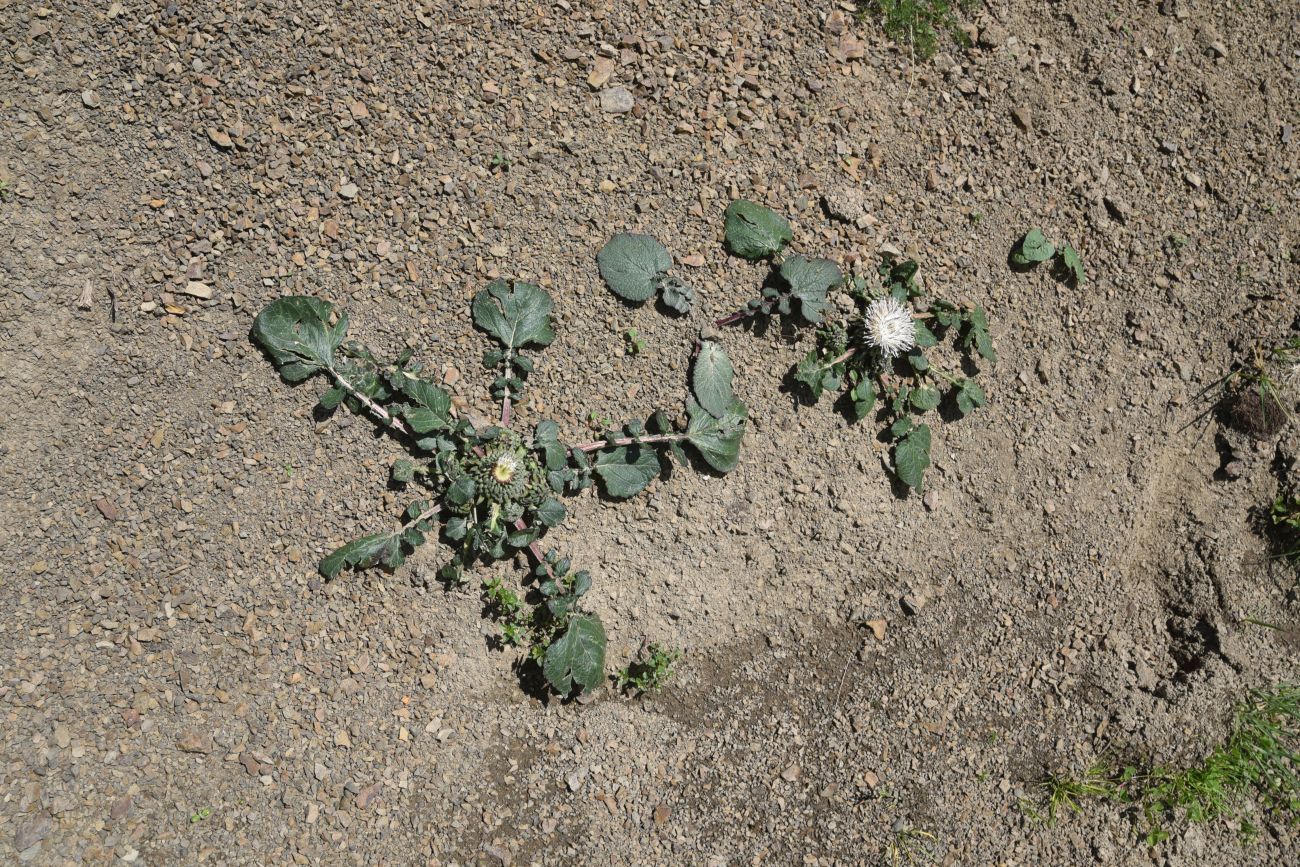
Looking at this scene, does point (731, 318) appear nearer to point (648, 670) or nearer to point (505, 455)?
point (505, 455)

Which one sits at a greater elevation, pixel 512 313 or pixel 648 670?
pixel 512 313

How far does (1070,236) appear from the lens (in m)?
3.07

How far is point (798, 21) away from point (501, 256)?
1.30 meters

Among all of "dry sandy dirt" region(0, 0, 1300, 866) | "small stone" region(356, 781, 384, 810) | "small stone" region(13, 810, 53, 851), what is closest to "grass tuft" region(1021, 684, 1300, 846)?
"dry sandy dirt" region(0, 0, 1300, 866)

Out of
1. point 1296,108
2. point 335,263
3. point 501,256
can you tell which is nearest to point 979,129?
point 1296,108

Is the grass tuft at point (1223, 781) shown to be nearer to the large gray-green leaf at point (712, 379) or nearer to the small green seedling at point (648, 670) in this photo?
the small green seedling at point (648, 670)

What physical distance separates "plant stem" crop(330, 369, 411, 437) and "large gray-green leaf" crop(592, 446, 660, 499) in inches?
24.3

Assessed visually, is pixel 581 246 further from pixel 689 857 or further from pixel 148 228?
pixel 689 857

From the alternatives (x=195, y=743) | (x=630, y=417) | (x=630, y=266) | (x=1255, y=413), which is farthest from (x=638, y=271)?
(x=1255, y=413)

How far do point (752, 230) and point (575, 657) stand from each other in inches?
58.8

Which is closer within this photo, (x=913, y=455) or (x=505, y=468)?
(x=505, y=468)

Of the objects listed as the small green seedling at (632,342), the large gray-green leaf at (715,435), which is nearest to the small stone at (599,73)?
the small green seedling at (632,342)

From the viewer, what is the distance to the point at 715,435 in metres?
2.76

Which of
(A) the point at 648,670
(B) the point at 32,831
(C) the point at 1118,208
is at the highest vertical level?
(C) the point at 1118,208
